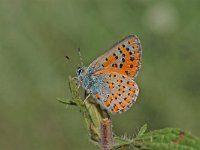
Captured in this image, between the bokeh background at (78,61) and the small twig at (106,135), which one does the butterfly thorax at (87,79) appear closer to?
the small twig at (106,135)

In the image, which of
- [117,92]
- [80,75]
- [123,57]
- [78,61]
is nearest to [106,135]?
[123,57]

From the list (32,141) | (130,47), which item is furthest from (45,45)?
(130,47)

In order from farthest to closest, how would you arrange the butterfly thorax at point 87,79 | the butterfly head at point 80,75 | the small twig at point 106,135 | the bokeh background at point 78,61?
the bokeh background at point 78,61
the butterfly head at point 80,75
the butterfly thorax at point 87,79
the small twig at point 106,135

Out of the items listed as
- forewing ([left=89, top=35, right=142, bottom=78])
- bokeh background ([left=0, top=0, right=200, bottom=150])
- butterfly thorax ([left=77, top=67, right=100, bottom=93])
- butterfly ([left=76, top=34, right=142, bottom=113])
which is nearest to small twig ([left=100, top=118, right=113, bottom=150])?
butterfly ([left=76, top=34, right=142, bottom=113])

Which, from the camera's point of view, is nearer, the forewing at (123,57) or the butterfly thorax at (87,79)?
the forewing at (123,57)

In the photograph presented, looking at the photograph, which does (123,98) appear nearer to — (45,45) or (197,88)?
(197,88)

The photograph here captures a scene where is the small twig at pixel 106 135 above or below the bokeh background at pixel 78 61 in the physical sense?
below

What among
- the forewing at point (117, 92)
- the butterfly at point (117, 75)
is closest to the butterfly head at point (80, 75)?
the butterfly at point (117, 75)

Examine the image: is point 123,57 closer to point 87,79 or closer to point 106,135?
point 87,79
